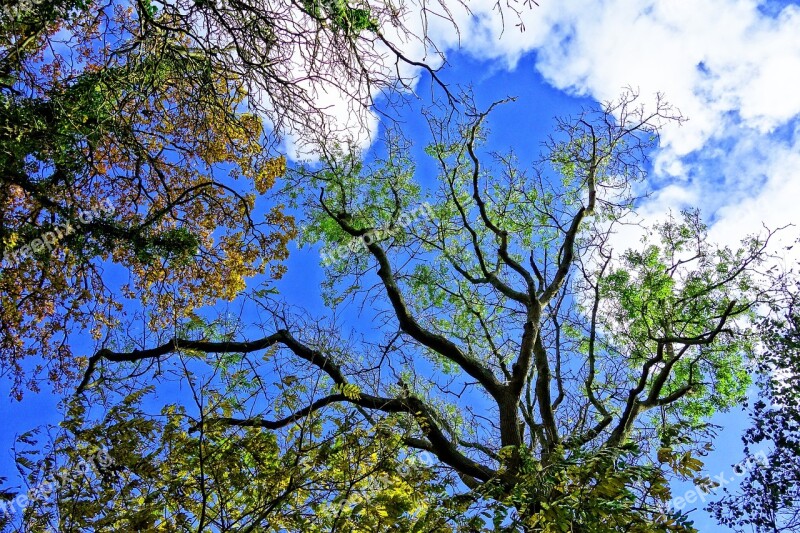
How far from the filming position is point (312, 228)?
11102 millimetres

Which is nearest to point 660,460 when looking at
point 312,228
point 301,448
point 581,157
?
point 301,448

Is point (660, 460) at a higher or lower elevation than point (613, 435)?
lower

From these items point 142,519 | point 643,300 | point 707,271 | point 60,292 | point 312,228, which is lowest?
point 142,519

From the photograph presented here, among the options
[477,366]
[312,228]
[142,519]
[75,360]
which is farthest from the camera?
[312,228]

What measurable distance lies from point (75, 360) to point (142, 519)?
5476 millimetres

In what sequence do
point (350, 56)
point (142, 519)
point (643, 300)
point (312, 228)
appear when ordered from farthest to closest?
point (312, 228) < point (643, 300) < point (350, 56) < point (142, 519)

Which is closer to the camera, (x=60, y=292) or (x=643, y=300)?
(x=60, y=292)

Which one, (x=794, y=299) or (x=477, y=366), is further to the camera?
(x=794, y=299)

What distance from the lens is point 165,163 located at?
338 inches

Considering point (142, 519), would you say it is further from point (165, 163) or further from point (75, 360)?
point (165, 163)

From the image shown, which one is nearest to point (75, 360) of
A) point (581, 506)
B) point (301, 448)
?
point (301, 448)

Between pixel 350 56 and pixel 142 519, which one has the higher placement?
pixel 350 56

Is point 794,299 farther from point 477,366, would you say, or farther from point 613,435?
point 477,366

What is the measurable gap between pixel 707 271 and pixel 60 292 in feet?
35.9
